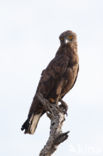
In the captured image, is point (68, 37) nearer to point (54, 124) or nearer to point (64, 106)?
point (64, 106)

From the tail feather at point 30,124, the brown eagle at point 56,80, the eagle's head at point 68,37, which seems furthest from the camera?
the eagle's head at point 68,37

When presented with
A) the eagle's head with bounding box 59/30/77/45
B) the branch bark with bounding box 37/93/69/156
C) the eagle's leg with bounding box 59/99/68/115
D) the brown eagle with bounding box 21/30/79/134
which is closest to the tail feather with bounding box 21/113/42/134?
the brown eagle with bounding box 21/30/79/134

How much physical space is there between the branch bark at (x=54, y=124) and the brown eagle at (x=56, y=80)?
0.24 metres

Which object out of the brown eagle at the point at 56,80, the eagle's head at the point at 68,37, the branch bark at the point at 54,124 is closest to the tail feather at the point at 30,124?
the brown eagle at the point at 56,80

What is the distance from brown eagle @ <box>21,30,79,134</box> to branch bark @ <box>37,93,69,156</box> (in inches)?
9.5

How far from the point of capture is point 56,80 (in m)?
11.2

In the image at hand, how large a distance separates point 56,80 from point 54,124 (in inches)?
60.7

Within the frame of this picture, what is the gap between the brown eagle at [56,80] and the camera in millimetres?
10938

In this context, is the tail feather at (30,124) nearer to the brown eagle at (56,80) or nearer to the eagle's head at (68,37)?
the brown eagle at (56,80)

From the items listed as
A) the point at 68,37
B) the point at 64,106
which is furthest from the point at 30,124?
the point at 68,37

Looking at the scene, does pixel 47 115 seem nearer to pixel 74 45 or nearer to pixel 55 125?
pixel 55 125

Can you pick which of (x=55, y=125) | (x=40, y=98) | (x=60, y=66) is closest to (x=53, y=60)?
(x=60, y=66)

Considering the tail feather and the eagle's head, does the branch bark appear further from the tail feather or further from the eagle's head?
the eagle's head

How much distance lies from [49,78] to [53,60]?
465 mm
